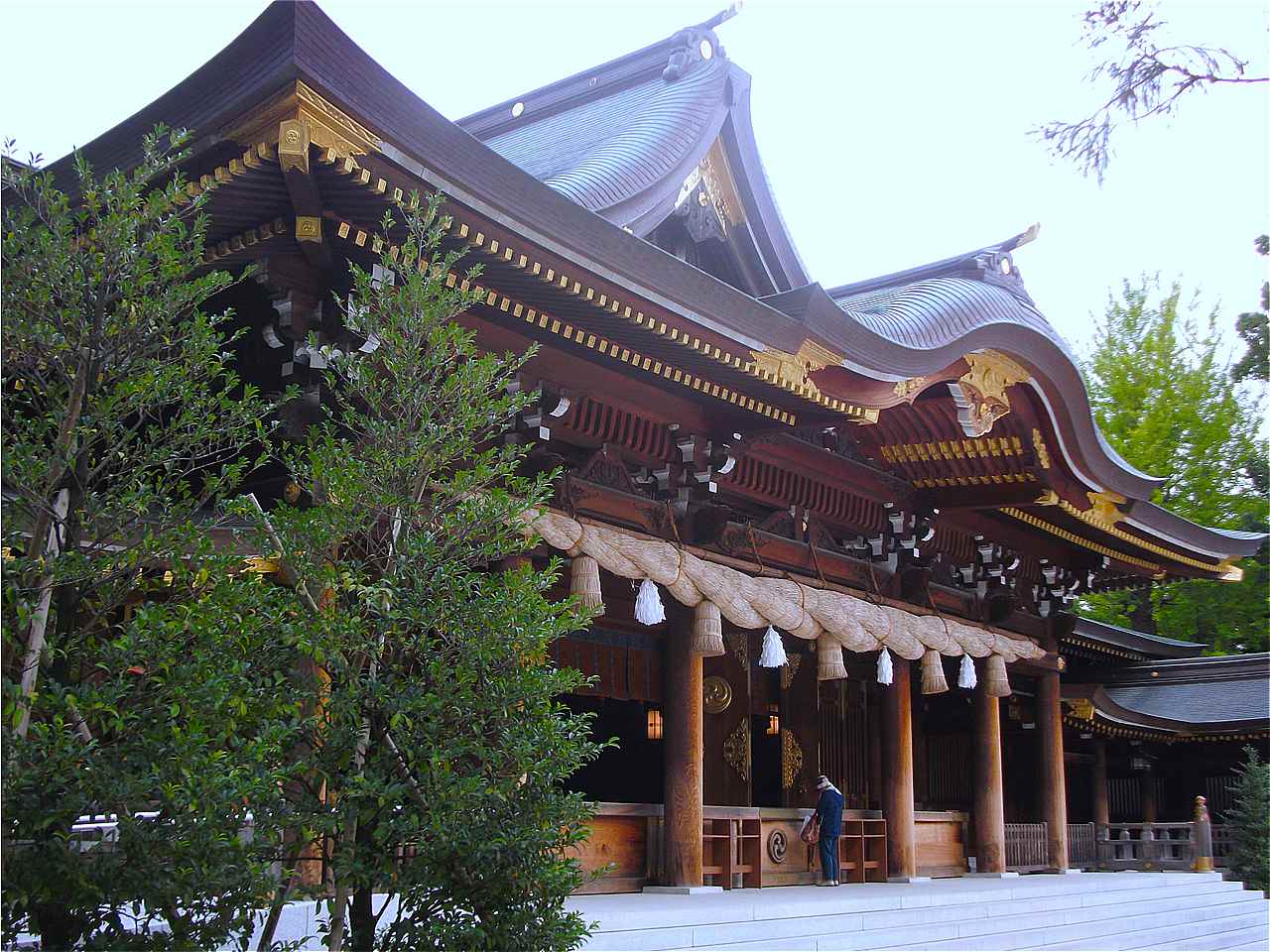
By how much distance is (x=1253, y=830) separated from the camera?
17703mm

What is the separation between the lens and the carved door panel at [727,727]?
480 inches

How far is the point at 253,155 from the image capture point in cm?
546

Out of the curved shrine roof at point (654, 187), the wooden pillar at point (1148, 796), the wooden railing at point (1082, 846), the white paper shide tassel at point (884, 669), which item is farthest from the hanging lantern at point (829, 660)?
the wooden pillar at point (1148, 796)

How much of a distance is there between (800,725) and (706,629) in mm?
4087

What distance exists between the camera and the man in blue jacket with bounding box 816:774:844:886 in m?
10.9

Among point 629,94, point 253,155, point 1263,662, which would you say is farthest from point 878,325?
point 1263,662

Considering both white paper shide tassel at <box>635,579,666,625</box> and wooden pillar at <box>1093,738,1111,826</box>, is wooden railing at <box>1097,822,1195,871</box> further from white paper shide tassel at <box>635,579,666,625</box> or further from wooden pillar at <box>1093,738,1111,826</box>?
white paper shide tassel at <box>635,579,666,625</box>

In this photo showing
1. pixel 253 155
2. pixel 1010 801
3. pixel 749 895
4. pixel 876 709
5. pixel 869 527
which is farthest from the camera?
pixel 1010 801

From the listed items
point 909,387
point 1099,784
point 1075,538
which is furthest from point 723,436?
point 1099,784

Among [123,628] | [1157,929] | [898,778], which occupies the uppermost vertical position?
[123,628]

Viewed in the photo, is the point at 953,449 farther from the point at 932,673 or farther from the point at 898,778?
the point at 898,778

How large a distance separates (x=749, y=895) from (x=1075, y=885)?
4.72 meters

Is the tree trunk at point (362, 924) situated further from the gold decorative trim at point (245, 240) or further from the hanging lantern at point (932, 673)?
the hanging lantern at point (932, 673)

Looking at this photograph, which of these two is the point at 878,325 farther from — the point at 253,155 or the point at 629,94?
the point at 253,155
